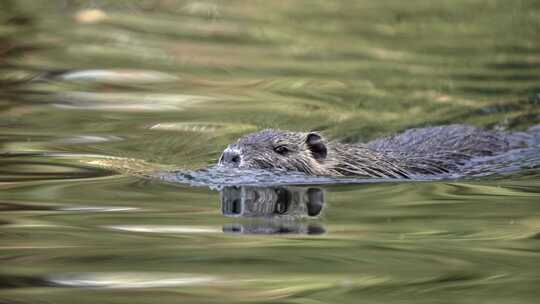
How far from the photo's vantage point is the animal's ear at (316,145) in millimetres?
8266

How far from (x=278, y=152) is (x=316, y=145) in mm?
321

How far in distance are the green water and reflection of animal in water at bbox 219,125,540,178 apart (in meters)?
0.43

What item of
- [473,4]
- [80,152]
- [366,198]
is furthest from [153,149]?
[473,4]

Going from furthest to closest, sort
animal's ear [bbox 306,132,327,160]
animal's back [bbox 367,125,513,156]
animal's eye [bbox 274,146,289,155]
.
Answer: animal's back [bbox 367,125,513,156] → animal's ear [bbox 306,132,327,160] → animal's eye [bbox 274,146,289,155]

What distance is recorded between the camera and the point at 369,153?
8.44m

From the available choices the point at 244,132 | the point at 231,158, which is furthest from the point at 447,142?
the point at 231,158

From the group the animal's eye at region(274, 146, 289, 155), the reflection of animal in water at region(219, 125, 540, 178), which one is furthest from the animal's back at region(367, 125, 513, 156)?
the animal's eye at region(274, 146, 289, 155)

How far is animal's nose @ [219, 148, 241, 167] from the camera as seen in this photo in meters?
7.72

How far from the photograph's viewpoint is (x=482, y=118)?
10.9 m

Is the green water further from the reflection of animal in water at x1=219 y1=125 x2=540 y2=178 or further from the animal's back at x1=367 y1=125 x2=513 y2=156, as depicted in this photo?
Result: the animal's back at x1=367 y1=125 x2=513 y2=156

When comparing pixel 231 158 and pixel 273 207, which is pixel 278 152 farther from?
pixel 273 207

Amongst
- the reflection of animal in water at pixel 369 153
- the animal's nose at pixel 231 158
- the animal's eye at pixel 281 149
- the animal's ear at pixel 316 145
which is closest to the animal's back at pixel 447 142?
the reflection of animal in water at pixel 369 153

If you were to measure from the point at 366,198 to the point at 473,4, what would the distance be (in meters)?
9.81

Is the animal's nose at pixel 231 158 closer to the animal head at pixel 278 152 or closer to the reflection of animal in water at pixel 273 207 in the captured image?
the animal head at pixel 278 152
